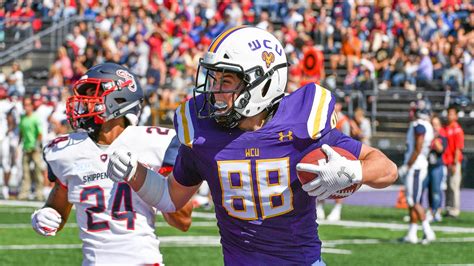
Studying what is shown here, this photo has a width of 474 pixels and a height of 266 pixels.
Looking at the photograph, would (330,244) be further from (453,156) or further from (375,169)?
(375,169)

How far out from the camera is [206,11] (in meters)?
26.8

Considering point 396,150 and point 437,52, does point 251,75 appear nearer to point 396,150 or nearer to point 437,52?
point 396,150

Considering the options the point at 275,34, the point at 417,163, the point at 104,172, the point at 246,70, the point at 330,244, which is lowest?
the point at 330,244

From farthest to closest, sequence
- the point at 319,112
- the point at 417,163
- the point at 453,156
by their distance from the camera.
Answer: the point at 453,156, the point at 417,163, the point at 319,112

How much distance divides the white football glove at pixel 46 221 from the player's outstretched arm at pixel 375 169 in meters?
1.88

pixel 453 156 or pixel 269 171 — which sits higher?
pixel 269 171

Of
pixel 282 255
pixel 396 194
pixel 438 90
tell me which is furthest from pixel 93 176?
pixel 438 90

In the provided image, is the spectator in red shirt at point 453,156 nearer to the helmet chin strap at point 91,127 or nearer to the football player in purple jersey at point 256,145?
the helmet chin strap at point 91,127

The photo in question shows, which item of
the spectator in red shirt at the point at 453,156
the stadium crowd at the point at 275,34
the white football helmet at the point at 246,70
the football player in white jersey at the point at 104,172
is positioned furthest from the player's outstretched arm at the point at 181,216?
the stadium crowd at the point at 275,34

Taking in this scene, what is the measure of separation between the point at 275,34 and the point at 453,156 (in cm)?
840

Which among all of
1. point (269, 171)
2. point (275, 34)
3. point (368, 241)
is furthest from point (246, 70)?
point (275, 34)

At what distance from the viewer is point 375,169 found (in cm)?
466

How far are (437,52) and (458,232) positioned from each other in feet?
30.8

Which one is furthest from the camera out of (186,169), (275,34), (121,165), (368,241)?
(275,34)
